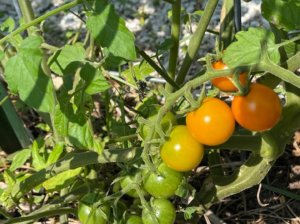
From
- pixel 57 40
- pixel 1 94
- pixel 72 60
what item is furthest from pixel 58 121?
pixel 57 40

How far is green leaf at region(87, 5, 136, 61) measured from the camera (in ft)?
2.48

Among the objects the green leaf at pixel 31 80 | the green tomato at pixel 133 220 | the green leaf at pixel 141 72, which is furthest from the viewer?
the green leaf at pixel 141 72

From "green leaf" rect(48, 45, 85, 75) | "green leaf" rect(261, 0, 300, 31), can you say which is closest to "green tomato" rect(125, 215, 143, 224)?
"green leaf" rect(48, 45, 85, 75)

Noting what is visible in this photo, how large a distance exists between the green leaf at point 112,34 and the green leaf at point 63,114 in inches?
6.7

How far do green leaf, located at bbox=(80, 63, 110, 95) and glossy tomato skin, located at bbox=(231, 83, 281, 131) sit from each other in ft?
0.88

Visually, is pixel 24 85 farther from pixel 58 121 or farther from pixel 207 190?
pixel 207 190

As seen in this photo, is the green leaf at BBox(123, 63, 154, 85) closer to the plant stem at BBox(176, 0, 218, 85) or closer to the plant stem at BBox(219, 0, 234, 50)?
the plant stem at BBox(176, 0, 218, 85)

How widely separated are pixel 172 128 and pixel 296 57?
287mm

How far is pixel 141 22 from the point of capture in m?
2.27

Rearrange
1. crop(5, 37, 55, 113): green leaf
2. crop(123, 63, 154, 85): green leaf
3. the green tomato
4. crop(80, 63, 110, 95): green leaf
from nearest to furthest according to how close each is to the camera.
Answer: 1. crop(5, 37, 55, 113): green leaf
2. crop(80, 63, 110, 95): green leaf
3. the green tomato
4. crop(123, 63, 154, 85): green leaf

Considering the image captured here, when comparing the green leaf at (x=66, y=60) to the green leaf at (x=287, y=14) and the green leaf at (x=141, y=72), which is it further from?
the green leaf at (x=287, y=14)

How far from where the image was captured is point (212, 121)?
0.71 metres

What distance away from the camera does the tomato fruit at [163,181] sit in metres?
0.90

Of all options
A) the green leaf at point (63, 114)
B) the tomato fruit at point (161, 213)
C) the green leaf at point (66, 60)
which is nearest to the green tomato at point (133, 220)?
the tomato fruit at point (161, 213)
